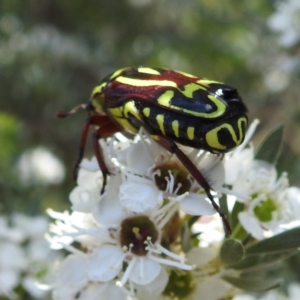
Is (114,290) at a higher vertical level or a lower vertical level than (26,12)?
higher

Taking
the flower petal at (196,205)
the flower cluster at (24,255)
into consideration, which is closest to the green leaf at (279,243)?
the flower petal at (196,205)

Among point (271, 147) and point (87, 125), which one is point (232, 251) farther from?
point (87, 125)

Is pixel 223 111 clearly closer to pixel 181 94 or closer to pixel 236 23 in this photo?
pixel 181 94

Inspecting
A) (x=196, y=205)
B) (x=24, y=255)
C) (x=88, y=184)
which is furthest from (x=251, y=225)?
(x=24, y=255)

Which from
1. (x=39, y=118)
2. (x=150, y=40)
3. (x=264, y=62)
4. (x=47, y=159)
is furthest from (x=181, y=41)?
(x=47, y=159)

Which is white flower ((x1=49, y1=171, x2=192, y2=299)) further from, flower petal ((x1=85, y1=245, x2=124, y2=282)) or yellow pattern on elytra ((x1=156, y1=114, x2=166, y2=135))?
yellow pattern on elytra ((x1=156, y1=114, x2=166, y2=135))

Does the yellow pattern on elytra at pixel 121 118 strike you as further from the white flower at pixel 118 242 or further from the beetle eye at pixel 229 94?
the beetle eye at pixel 229 94
